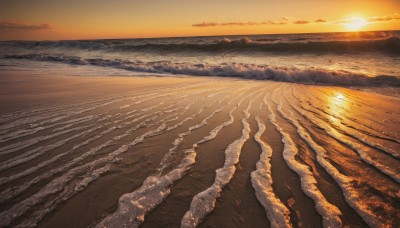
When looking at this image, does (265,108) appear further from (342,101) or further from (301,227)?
(301,227)

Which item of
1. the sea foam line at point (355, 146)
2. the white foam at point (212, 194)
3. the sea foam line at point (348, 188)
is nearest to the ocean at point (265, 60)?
the sea foam line at point (355, 146)

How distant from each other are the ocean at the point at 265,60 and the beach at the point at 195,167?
5511 millimetres

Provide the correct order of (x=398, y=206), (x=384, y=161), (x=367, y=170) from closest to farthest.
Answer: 1. (x=398, y=206)
2. (x=367, y=170)
3. (x=384, y=161)

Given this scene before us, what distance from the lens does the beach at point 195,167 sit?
1357 millimetres

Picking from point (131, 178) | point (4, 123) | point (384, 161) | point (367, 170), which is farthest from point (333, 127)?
point (4, 123)

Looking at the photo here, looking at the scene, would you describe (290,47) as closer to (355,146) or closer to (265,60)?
(265,60)

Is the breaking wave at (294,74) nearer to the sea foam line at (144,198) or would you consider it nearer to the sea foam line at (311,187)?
the sea foam line at (311,187)

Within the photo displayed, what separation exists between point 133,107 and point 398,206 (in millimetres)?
3406

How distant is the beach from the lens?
1.36m

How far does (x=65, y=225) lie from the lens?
1266 millimetres

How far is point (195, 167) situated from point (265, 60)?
48.5ft

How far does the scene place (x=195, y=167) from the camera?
1.92 m

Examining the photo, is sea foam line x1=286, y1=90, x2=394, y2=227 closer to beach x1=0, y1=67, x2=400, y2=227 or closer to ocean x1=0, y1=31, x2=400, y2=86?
beach x1=0, y1=67, x2=400, y2=227

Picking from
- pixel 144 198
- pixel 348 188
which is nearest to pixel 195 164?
pixel 144 198
